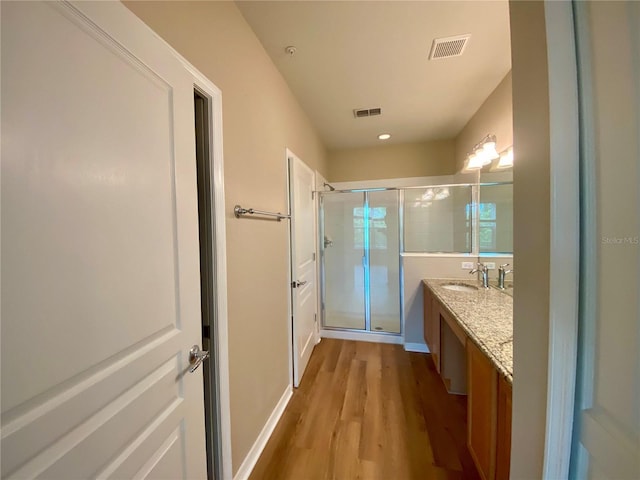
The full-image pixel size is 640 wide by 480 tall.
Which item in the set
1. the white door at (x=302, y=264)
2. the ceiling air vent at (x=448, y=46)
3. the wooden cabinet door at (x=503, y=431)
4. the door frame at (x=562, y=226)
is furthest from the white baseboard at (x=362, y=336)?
the ceiling air vent at (x=448, y=46)

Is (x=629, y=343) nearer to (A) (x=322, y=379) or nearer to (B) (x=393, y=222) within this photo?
(A) (x=322, y=379)

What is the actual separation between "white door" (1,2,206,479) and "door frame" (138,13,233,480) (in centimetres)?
25

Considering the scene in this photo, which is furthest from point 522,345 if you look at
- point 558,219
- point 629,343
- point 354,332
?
point 354,332

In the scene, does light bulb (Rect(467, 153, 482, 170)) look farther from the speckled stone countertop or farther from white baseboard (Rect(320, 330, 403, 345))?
white baseboard (Rect(320, 330, 403, 345))

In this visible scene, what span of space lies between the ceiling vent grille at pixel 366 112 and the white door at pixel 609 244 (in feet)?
7.01

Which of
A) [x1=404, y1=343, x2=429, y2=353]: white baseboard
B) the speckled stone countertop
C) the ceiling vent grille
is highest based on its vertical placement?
the ceiling vent grille

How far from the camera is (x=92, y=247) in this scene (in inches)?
22.0

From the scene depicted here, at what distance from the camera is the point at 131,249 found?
0.66m

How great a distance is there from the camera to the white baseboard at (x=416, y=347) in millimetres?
2808

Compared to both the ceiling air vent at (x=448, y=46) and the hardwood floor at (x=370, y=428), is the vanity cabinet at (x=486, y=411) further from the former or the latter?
the ceiling air vent at (x=448, y=46)

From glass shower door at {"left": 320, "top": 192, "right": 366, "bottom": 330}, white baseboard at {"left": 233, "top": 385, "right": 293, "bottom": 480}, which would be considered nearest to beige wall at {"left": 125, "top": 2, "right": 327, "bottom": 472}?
white baseboard at {"left": 233, "top": 385, "right": 293, "bottom": 480}

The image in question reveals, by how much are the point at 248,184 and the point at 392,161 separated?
2713 millimetres

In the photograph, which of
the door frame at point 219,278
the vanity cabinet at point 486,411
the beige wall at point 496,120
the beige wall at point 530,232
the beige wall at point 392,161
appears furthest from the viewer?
the beige wall at point 392,161

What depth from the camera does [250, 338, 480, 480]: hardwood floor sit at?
1414 mm
